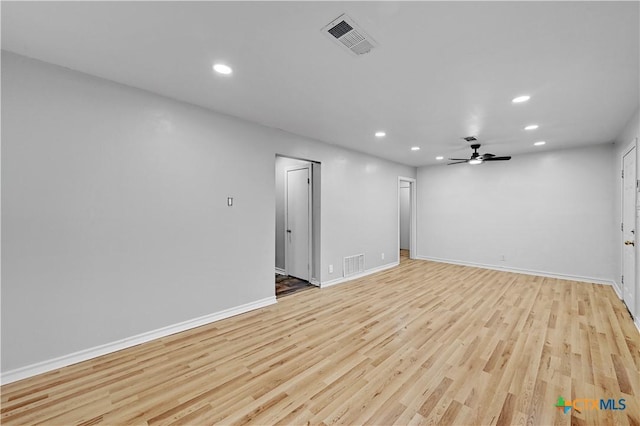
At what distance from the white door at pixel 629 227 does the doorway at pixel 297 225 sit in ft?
14.3

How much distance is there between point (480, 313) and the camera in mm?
3539

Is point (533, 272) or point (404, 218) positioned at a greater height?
point (404, 218)

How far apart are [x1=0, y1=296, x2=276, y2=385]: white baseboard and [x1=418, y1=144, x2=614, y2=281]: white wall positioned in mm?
5479

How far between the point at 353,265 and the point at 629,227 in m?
4.16

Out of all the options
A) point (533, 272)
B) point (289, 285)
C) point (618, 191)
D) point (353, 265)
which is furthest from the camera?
point (533, 272)

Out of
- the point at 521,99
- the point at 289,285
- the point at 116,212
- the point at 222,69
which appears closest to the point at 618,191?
the point at 521,99

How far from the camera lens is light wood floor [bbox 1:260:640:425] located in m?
1.80

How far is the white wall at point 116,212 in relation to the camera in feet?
7.14

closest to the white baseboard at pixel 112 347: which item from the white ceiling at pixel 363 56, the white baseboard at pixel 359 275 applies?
the white baseboard at pixel 359 275

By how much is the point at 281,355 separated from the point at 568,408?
87.1 inches

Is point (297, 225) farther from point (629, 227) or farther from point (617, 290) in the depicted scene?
point (617, 290)

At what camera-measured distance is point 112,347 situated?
8.41 feet

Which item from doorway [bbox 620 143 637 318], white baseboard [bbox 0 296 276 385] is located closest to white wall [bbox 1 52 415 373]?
white baseboard [bbox 0 296 276 385]

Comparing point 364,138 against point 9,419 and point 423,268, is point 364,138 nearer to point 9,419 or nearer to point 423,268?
point 423,268
